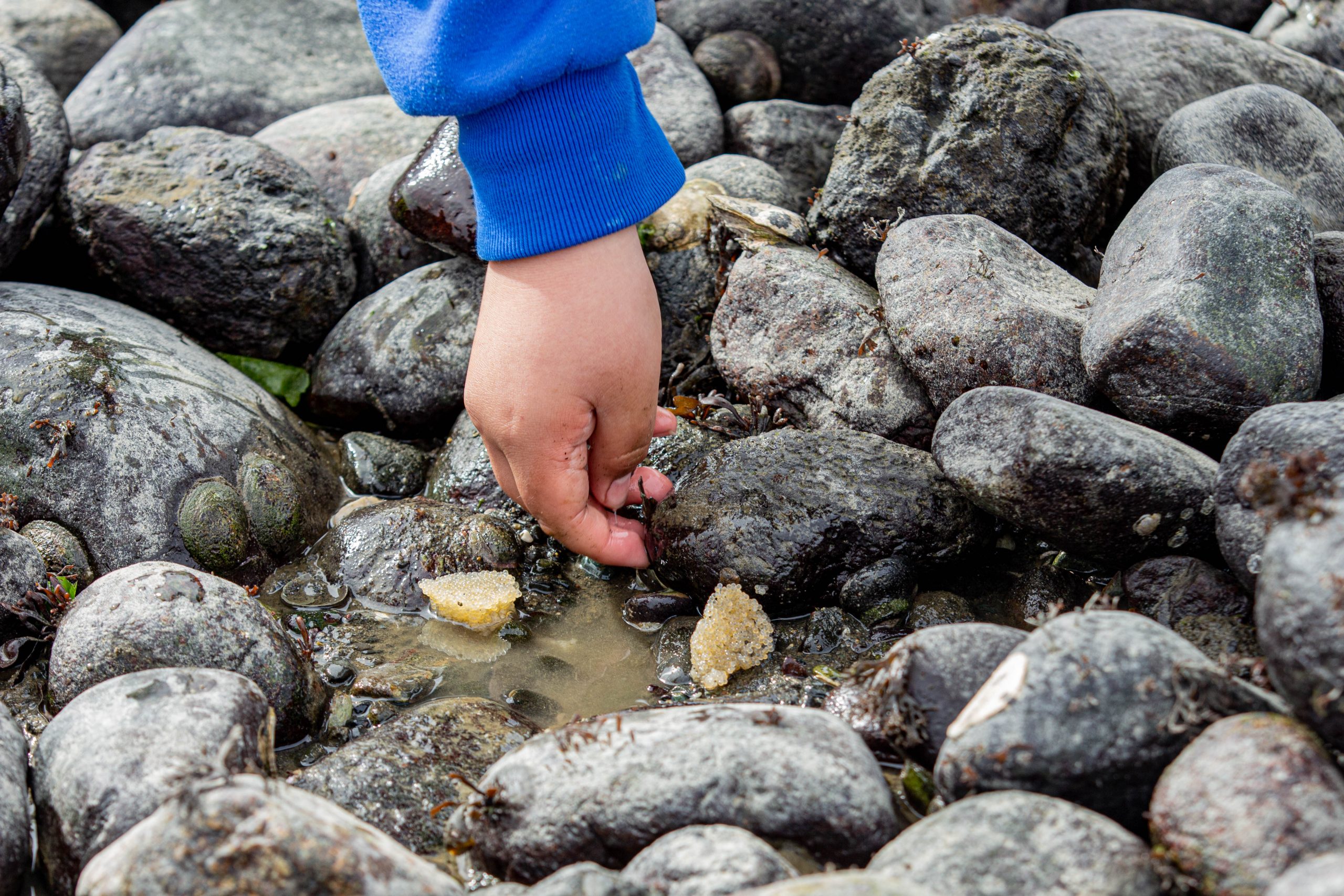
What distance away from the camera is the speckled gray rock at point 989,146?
393 centimetres

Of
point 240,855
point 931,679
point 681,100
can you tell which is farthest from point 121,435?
point 681,100

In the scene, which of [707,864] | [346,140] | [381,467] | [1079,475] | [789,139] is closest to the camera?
[707,864]

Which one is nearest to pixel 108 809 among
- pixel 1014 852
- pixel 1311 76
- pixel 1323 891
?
pixel 1014 852

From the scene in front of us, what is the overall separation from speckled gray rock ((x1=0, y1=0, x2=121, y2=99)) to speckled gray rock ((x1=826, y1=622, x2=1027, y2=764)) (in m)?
7.57

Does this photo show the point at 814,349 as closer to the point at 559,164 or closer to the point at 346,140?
the point at 559,164

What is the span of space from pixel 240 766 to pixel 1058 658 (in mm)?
1936

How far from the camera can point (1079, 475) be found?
8.93ft

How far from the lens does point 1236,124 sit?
3.99 m

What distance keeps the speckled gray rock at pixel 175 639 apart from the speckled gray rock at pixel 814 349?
203cm

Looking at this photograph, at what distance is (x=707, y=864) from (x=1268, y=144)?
3.74 metres

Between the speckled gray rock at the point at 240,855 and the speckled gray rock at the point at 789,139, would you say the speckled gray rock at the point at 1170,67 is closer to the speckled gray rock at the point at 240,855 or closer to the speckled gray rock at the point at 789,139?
the speckled gray rock at the point at 789,139

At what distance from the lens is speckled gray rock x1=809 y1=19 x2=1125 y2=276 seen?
155 inches

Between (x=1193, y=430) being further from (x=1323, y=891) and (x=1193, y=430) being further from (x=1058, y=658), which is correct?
(x=1323, y=891)

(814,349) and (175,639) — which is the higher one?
(814,349)
